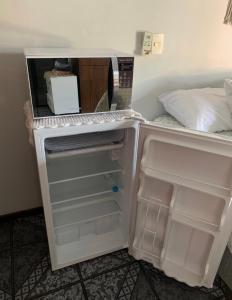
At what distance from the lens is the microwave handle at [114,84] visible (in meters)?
1.04

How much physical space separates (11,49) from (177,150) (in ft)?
3.16

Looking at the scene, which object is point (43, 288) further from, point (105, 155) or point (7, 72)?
point (7, 72)

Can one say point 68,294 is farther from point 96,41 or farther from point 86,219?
point 96,41

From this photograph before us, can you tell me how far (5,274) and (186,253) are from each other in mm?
1028

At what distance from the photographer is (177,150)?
1.06 meters

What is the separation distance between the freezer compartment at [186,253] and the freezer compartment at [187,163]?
277 mm

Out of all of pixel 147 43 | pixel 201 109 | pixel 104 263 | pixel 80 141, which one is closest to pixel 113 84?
pixel 80 141

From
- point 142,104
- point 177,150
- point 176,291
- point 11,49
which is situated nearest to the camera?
point 177,150

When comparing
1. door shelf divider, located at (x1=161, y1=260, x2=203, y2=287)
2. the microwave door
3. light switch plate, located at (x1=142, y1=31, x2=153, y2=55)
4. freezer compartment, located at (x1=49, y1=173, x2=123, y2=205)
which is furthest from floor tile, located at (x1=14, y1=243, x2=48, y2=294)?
light switch plate, located at (x1=142, y1=31, x2=153, y2=55)

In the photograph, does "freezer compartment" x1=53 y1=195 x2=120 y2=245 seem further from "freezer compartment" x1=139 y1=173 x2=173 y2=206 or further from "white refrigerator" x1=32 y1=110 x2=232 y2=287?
"freezer compartment" x1=139 y1=173 x2=173 y2=206

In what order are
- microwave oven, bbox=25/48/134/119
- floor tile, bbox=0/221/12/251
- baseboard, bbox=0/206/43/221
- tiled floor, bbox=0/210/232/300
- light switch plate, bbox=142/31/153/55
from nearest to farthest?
microwave oven, bbox=25/48/134/119, tiled floor, bbox=0/210/232/300, light switch plate, bbox=142/31/153/55, floor tile, bbox=0/221/12/251, baseboard, bbox=0/206/43/221

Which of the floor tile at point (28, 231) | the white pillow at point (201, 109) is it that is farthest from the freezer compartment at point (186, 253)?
the floor tile at point (28, 231)

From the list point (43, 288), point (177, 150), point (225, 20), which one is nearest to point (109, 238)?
point (43, 288)

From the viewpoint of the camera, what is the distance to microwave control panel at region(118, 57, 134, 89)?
105cm
